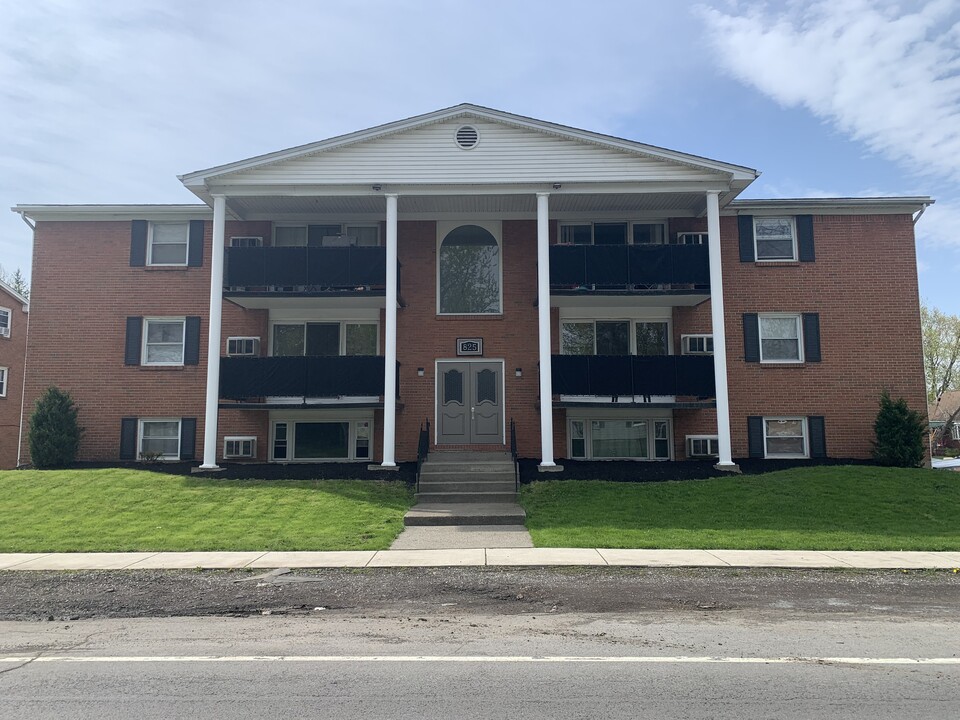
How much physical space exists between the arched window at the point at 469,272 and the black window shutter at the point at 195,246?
20.6 feet

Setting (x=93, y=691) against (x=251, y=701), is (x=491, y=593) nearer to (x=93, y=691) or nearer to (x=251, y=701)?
(x=251, y=701)

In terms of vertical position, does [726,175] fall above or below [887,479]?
above

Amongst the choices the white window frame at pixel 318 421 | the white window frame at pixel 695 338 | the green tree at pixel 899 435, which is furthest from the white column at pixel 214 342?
the green tree at pixel 899 435

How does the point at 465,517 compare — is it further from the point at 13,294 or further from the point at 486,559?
the point at 13,294

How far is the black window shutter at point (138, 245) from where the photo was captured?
18.3 metres

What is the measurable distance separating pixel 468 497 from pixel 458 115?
28.5 feet

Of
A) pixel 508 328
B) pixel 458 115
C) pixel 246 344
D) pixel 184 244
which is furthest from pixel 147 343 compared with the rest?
pixel 458 115

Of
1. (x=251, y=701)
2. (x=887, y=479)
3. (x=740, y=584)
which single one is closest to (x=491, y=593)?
(x=740, y=584)

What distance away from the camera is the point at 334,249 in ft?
55.6

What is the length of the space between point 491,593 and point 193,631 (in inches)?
124

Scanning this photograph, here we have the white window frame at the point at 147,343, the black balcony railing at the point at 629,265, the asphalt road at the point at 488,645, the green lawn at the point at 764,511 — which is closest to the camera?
the asphalt road at the point at 488,645

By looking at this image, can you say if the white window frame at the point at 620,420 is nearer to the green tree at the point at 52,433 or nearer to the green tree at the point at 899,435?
the green tree at the point at 899,435

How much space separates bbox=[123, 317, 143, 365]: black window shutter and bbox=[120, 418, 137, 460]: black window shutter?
4.95 ft

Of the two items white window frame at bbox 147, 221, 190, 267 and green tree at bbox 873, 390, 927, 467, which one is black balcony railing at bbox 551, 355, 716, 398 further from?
white window frame at bbox 147, 221, 190, 267
